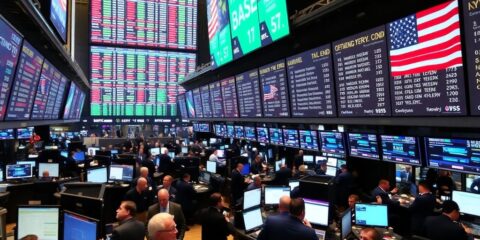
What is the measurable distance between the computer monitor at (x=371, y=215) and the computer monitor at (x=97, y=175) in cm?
586

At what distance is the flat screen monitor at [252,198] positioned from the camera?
236 inches

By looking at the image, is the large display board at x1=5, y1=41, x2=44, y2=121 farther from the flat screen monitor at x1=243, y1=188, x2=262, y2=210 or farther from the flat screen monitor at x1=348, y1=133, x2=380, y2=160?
the flat screen monitor at x1=348, y1=133, x2=380, y2=160

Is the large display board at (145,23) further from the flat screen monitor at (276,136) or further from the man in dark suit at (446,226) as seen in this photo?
the man in dark suit at (446,226)

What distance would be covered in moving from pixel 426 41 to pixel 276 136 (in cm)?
507

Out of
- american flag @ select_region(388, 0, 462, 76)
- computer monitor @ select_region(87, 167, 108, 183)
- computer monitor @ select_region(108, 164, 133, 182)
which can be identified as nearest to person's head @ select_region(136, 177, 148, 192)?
computer monitor @ select_region(87, 167, 108, 183)

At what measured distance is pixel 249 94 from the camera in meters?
9.48

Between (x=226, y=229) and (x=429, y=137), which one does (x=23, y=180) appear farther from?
(x=429, y=137)

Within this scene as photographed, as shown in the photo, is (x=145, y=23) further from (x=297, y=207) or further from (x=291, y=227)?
(x=291, y=227)

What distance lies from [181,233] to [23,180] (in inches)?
249

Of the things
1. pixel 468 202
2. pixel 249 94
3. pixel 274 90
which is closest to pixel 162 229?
pixel 468 202

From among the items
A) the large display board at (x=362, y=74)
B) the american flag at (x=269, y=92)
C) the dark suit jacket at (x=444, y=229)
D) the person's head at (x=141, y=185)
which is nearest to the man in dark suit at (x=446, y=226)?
the dark suit jacket at (x=444, y=229)

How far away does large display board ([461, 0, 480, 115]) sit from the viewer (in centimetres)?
384

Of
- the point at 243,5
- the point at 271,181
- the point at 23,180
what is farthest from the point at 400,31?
the point at 23,180

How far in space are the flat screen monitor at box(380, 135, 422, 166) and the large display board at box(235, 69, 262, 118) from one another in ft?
12.3
